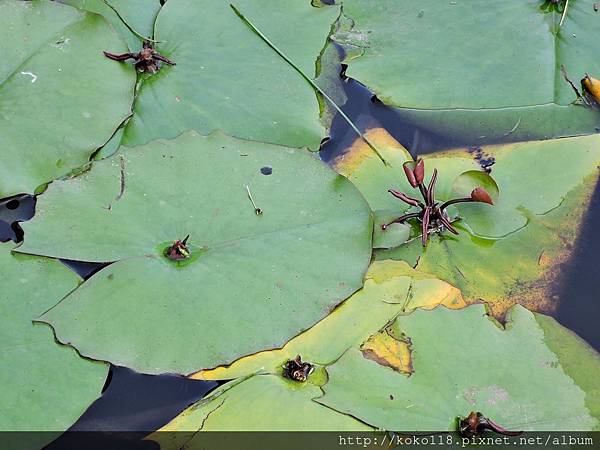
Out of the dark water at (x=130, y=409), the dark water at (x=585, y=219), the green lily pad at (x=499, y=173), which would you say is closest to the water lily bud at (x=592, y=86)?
the green lily pad at (x=499, y=173)

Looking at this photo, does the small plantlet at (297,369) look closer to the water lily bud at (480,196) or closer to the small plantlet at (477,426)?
Answer: the small plantlet at (477,426)

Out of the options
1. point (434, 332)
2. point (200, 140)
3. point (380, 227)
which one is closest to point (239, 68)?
point (200, 140)

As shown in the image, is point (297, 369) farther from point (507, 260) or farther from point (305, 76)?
point (305, 76)

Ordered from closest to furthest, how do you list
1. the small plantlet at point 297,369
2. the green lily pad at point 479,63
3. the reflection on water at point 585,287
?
the small plantlet at point 297,369, the reflection on water at point 585,287, the green lily pad at point 479,63

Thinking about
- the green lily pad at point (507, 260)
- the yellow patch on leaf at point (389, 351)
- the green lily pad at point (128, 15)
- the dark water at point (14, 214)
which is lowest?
the yellow patch on leaf at point (389, 351)

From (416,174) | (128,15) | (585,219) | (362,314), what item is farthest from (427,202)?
(128,15)

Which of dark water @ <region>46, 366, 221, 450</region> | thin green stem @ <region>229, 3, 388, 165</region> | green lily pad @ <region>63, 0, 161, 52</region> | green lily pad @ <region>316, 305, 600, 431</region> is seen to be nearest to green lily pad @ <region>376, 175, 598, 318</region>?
green lily pad @ <region>316, 305, 600, 431</region>

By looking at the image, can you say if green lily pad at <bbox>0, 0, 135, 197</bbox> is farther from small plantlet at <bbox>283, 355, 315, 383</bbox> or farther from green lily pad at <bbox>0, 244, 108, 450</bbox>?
small plantlet at <bbox>283, 355, 315, 383</bbox>
